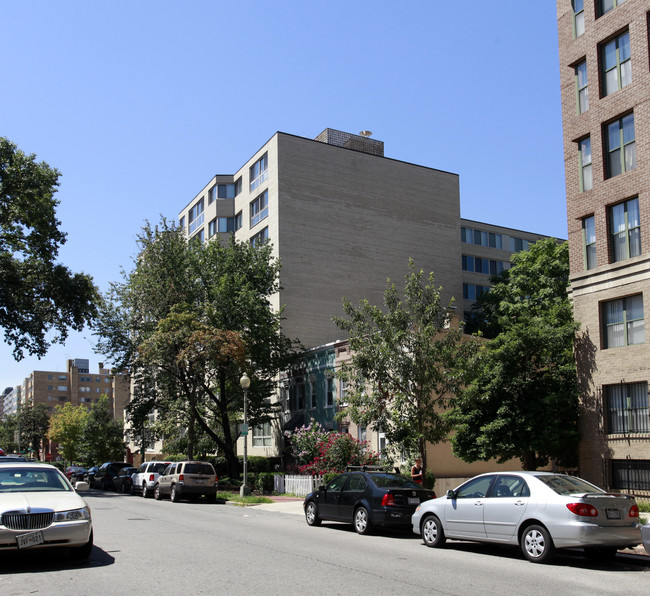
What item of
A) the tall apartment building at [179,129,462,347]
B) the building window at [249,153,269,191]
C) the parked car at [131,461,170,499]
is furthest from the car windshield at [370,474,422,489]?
the building window at [249,153,269,191]

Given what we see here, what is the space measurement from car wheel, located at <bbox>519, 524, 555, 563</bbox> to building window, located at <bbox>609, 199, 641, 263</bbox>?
12.7 metres

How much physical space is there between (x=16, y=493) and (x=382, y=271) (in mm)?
41005

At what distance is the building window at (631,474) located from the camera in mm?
20016

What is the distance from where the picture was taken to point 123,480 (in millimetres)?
37469

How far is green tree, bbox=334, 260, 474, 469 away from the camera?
69.6 ft

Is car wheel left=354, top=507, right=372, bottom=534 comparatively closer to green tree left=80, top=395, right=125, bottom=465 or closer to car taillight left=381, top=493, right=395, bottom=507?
car taillight left=381, top=493, right=395, bottom=507

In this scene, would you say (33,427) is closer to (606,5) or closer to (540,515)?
(606,5)

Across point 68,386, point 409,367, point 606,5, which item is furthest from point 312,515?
point 68,386

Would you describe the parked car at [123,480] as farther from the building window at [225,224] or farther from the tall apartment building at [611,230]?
the tall apartment building at [611,230]

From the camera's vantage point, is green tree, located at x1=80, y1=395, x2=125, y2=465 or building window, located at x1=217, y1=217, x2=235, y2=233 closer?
building window, located at x1=217, y1=217, x2=235, y2=233

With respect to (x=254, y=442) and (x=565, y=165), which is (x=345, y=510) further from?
(x=254, y=442)

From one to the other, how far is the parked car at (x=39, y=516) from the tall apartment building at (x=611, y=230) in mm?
16102

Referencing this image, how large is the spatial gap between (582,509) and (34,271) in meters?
35.6

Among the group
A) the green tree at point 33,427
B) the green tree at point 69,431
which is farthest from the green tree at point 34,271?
the green tree at point 33,427
